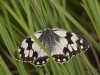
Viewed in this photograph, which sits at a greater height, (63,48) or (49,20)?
(49,20)

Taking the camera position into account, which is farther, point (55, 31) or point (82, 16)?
point (82, 16)

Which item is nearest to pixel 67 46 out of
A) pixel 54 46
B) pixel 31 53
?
pixel 54 46

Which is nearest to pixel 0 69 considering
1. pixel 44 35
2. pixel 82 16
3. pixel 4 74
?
pixel 4 74

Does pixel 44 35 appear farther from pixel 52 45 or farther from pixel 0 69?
pixel 0 69
